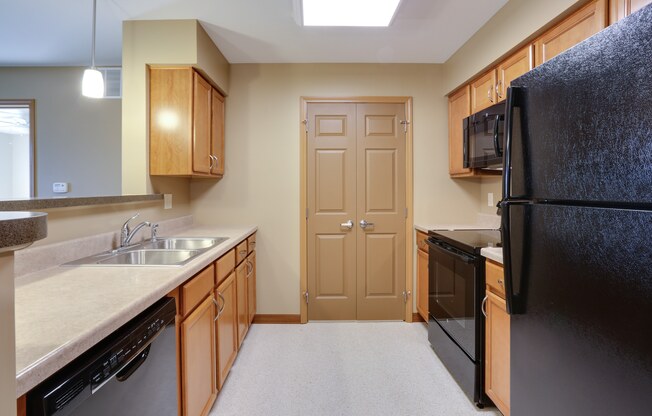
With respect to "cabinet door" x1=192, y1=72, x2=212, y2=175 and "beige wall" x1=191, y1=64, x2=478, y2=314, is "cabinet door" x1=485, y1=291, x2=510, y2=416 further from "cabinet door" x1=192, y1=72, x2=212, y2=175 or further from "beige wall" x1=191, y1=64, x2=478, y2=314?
"cabinet door" x1=192, y1=72, x2=212, y2=175

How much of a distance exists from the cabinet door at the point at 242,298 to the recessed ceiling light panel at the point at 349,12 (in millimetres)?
1785

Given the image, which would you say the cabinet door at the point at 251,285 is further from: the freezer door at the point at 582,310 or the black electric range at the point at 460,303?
the freezer door at the point at 582,310

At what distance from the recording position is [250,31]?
238 centimetres

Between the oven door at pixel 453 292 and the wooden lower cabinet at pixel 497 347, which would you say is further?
the oven door at pixel 453 292

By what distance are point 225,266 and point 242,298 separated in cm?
→ 58

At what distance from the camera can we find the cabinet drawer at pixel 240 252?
2.25m

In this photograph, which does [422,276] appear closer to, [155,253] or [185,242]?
[185,242]

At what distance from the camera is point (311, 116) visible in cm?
296

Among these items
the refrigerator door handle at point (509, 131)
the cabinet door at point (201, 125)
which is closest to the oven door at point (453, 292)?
the refrigerator door handle at point (509, 131)

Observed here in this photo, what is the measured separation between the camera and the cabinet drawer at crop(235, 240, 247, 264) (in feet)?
7.38

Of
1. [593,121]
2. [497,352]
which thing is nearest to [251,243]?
[497,352]

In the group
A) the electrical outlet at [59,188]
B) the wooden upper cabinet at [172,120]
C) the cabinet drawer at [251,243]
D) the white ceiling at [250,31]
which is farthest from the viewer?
the electrical outlet at [59,188]

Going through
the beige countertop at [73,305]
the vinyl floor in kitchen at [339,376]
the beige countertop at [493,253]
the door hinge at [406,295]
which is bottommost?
the vinyl floor in kitchen at [339,376]

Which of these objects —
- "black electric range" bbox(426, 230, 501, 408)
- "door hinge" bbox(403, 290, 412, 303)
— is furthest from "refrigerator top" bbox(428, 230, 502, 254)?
"door hinge" bbox(403, 290, 412, 303)
